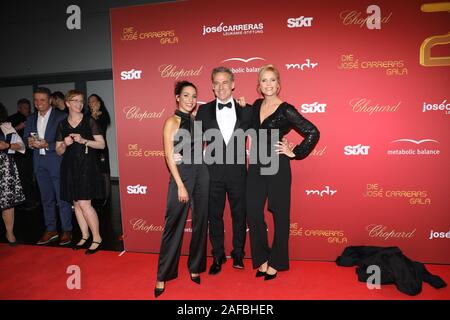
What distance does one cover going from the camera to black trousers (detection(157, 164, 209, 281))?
105 inches

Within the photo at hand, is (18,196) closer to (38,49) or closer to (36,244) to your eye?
(36,244)

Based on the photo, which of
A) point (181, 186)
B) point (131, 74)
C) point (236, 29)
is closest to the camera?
point (181, 186)

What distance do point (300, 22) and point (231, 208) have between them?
2.14m

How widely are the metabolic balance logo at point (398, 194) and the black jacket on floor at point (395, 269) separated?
558 millimetres

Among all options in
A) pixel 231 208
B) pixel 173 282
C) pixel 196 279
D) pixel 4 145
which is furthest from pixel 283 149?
pixel 4 145

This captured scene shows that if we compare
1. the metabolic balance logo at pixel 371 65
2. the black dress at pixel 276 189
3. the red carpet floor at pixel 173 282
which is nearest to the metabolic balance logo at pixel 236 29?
the black dress at pixel 276 189

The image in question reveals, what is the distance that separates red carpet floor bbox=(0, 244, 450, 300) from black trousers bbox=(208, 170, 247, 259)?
0.98 feet

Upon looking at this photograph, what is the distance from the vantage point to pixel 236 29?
126 inches

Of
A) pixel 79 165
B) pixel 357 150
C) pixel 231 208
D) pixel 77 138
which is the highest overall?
pixel 77 138

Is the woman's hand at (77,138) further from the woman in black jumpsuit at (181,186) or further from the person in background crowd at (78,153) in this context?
the woman in black jumpsuit at (181,186)

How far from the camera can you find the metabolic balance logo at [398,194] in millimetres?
3154

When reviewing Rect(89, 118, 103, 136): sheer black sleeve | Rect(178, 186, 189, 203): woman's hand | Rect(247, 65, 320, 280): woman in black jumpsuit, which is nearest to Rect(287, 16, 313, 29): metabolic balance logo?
Rect(247, 65, 320, 280): woman in black jumpsuit

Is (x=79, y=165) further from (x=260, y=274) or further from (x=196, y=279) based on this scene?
(x=260, y=274)
